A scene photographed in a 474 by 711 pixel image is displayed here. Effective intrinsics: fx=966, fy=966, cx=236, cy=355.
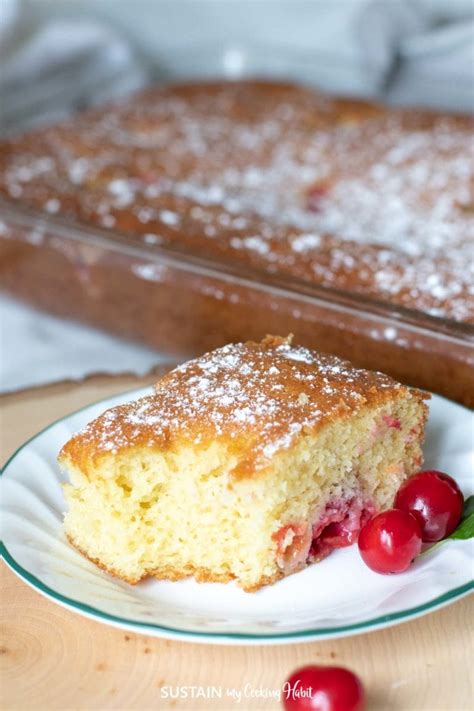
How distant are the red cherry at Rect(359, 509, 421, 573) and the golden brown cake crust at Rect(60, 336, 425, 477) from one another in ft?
0.48

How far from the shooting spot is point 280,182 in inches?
97.7

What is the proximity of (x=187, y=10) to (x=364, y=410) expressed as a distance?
2708mm

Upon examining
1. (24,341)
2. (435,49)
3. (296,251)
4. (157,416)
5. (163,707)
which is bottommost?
(163,707)

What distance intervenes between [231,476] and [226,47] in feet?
9.01

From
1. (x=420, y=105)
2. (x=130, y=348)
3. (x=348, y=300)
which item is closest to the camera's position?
(x=348, y=300)

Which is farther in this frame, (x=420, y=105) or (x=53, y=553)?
(x=420, y=105)

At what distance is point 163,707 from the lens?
3.51ft

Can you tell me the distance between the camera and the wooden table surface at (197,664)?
42.4 inches

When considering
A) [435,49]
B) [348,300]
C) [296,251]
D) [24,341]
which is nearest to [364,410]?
[348,300]

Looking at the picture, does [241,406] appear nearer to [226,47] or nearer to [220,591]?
[220,591]

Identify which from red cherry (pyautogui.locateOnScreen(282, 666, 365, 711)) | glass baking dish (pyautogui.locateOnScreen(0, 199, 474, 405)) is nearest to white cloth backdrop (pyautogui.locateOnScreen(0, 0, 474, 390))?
glass baking dish (pyautogui.locateOnScreen(0, 199, 474, 405))

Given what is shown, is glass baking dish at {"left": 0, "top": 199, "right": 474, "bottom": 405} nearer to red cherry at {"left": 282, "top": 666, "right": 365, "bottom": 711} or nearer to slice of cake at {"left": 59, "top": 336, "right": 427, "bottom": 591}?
slice of cake at {"left": 59, "top": 336, "right": 427, "bottom": 591}

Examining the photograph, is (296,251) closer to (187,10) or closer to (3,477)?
(3,477)

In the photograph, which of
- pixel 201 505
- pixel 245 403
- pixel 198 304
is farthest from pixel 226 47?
pixel 201 505
